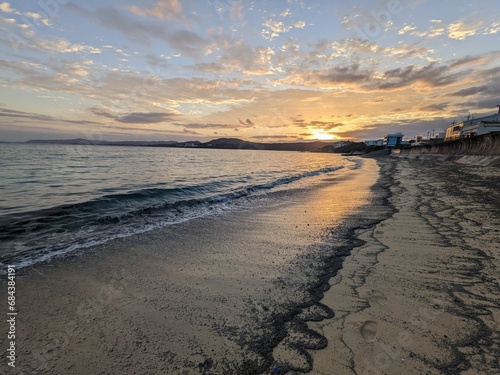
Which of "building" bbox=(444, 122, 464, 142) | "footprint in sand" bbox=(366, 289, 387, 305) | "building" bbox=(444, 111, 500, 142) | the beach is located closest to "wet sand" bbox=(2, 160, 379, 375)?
the beach

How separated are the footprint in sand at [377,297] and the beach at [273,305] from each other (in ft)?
0.09

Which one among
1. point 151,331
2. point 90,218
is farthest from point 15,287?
point 90,218

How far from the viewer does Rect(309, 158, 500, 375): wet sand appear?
2.59m

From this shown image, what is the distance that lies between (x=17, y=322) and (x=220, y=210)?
8.64 m

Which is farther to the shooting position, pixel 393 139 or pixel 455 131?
pixel 393 139

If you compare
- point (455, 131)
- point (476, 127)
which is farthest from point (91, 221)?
point (455, 131)

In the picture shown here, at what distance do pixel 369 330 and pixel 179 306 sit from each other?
8.73 ft

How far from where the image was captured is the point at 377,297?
3787mm

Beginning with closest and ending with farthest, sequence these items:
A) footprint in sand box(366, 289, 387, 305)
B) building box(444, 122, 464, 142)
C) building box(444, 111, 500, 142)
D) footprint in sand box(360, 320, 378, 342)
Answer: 1. footprint in sand box(360, 320, 378, 342)
2. footprint in sand box(366, 289, 387, 305)
3. building box(444, 111, 500, 142)
4. building box(444, 122, 464, 142)

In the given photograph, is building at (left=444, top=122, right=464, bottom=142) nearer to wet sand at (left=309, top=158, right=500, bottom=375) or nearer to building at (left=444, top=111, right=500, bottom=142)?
building at (left=444, top=111, right=500, bottom=142)

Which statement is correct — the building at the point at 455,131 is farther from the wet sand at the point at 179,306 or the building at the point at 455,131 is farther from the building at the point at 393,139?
the wet sand at the point at 179,306

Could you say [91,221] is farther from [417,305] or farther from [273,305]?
[417,305]

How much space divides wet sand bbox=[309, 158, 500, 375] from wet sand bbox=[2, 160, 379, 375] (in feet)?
1.06

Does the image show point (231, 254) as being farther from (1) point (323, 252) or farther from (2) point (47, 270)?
(2) point (47, 270)
